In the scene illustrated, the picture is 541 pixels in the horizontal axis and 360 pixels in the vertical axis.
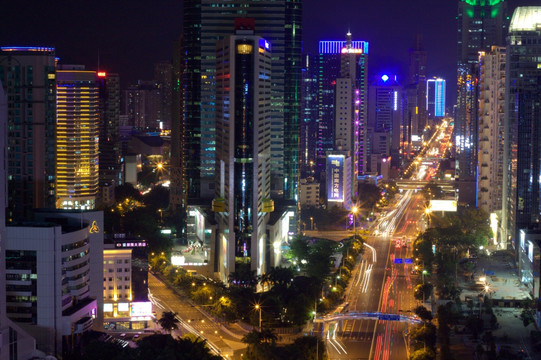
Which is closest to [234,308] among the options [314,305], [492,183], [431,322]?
[314,305]

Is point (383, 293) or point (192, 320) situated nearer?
point (192, 320)

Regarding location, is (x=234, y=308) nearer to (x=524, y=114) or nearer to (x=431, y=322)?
(x=431, y=322)

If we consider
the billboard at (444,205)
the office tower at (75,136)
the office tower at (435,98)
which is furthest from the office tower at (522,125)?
the office tower at (435,98)

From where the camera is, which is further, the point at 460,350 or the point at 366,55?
the point at 366,55

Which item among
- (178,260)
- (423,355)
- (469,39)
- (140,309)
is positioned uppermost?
(469,39)

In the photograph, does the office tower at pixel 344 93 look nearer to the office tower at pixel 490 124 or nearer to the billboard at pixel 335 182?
the billboard at pixel 335 182

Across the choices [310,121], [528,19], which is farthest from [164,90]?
[528,19]

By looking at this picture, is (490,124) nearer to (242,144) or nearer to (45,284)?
(242,144)
